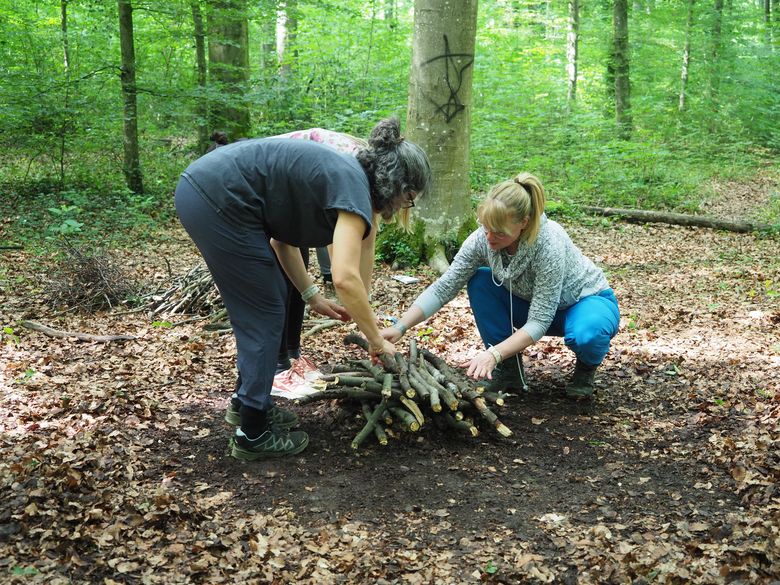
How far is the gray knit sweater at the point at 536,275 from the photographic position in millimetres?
3646

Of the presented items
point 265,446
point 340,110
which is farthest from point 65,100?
point 265,446

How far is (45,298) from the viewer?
6.25 metres

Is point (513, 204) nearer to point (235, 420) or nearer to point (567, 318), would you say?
point (567, 318)

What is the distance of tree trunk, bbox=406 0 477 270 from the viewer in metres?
6.37

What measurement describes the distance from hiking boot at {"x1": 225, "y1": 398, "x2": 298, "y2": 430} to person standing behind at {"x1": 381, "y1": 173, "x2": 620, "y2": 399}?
0.69 m

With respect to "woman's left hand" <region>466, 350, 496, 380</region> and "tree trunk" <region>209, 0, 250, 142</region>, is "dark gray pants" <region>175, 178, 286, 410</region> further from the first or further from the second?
"tree trunk" <region>209, 0, 250, 142</region>

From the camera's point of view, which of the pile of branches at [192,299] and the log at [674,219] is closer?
the pile of branches at [192,299]

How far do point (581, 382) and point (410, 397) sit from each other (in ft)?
3.98

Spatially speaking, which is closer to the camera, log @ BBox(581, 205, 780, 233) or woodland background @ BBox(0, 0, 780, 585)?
woodland background @ BBox(0, 0, 780, 585)

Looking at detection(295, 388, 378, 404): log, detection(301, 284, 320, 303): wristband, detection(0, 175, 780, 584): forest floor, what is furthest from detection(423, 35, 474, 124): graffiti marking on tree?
detection(295, 388, 378, 404): log

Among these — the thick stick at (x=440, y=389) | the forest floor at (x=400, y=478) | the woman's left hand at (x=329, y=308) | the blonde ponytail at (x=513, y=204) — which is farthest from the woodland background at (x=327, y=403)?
the blonde ponytail at (x=513, y=204)

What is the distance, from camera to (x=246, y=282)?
9.73ft

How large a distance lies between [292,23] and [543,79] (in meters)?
6.14

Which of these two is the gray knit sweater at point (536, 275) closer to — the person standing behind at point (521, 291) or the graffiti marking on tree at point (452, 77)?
the person standing behind at point (521, 291)
